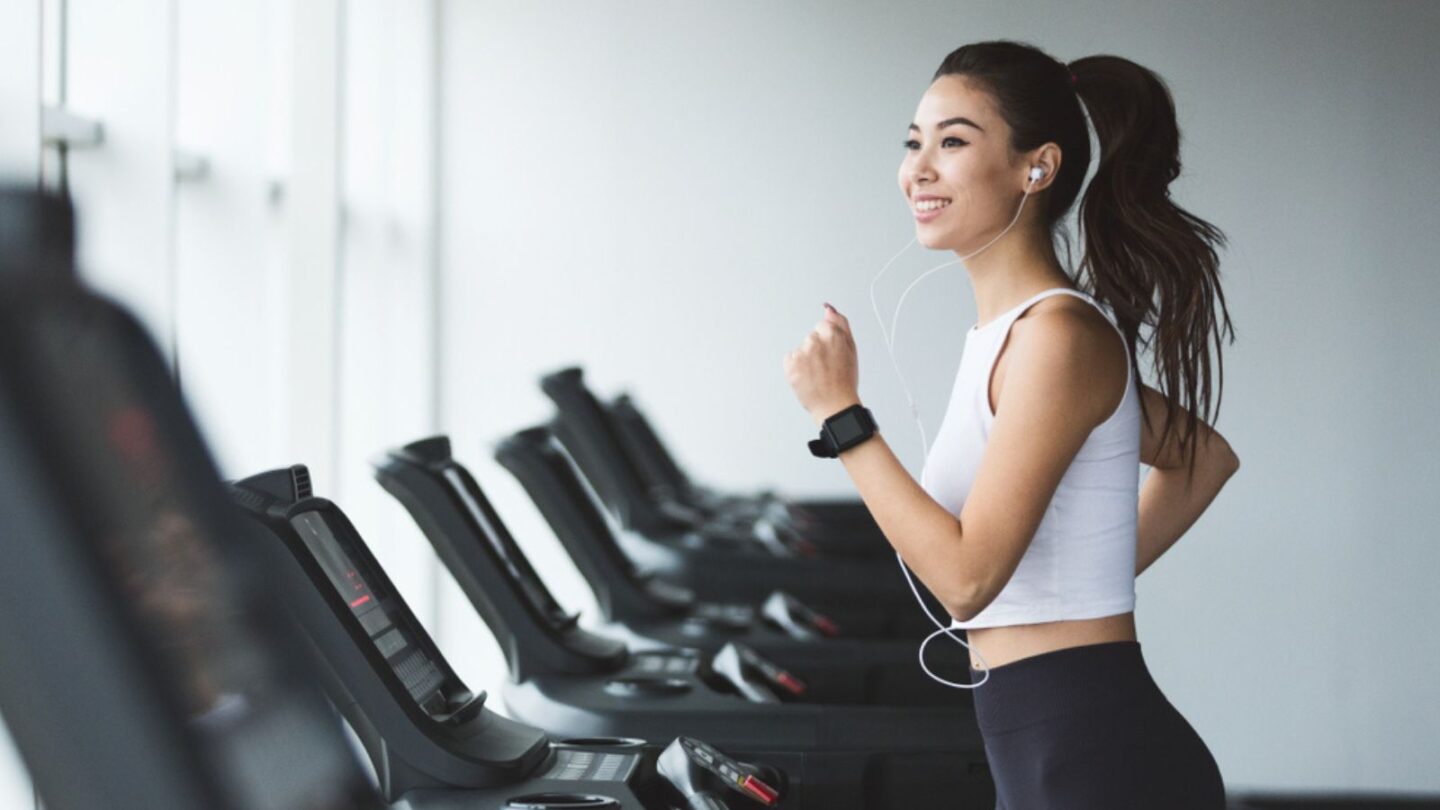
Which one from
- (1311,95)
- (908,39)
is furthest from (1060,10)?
(1311,95)

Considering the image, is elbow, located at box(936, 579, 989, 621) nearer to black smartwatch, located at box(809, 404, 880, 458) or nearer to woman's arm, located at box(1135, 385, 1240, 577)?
black smartwatch, located at box(809, 404, 880, 458)

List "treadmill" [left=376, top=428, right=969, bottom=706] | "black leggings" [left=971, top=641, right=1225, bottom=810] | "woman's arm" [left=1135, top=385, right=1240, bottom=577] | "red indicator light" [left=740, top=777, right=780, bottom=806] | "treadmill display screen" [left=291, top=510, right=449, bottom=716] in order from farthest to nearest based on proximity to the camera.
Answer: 1. "treadmill" [left=376, top=428, right=969, bottom=706]
2. "woman's arm" [left=1135, top=385, right=1240, bottom=577]
3. "red indicator light" [left=740, top=777, right=780, bottom=806]
4. "treadmill display screen" [left=291, top=510, right=449, bottom=716]
5. "black leggings" [left=971, top=641, right=1225, bottom=810]

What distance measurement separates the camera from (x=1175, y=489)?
6.27 feet

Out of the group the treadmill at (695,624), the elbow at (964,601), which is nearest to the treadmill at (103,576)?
the elbow at (964,601)

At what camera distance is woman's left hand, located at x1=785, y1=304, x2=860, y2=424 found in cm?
164

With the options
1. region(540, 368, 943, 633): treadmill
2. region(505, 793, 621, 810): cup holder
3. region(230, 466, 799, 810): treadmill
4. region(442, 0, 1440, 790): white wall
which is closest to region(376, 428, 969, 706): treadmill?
region(540, 368, 943, 633): treadmill

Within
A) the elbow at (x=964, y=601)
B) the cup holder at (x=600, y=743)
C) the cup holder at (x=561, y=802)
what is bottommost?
the cup holder at (x=600, y=743)

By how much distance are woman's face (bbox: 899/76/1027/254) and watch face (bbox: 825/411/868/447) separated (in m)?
0.23

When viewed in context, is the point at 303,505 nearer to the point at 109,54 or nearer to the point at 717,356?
the point at 109,54

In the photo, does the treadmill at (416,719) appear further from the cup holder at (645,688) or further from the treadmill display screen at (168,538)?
the treadmill display screen at (168,538)

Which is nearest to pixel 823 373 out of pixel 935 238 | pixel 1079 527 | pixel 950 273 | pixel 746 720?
pixel 935 238

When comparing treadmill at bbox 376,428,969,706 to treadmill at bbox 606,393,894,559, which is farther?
treadmill at bbox 606,393,894,559

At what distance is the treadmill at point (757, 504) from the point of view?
4.59m

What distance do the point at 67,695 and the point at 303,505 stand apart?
1.01 m
